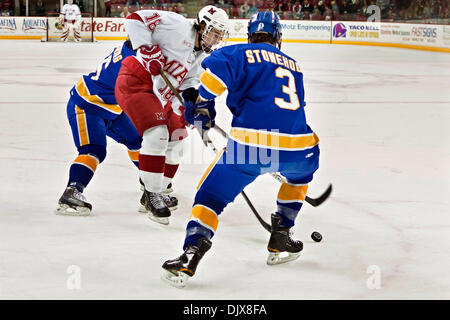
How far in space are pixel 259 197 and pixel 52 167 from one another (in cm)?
142

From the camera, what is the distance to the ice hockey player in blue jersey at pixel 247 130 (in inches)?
Result: 98.0

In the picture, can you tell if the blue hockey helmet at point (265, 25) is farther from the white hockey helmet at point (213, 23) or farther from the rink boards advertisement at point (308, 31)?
the rink boards advertisement at point (308, 31)

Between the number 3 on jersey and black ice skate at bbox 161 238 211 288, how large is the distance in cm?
56

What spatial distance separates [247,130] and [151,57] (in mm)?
999

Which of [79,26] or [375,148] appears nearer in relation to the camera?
[375,148]

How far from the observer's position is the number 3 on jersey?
8.30ft

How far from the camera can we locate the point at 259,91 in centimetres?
252

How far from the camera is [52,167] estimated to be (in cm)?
450

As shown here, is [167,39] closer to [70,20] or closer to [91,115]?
[91,115]

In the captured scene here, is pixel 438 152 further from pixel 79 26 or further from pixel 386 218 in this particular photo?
pixel 79 26

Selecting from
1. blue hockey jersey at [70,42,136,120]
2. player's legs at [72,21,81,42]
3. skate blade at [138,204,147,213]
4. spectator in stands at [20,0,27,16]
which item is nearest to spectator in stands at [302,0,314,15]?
player's legs at [72,21,81,42]

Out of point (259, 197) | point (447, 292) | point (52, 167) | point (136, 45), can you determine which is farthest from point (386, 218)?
point (52, 167)

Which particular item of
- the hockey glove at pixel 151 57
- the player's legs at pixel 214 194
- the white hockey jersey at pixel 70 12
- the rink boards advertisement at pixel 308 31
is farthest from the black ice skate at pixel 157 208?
the white hockey jersey at pixel 70 12
